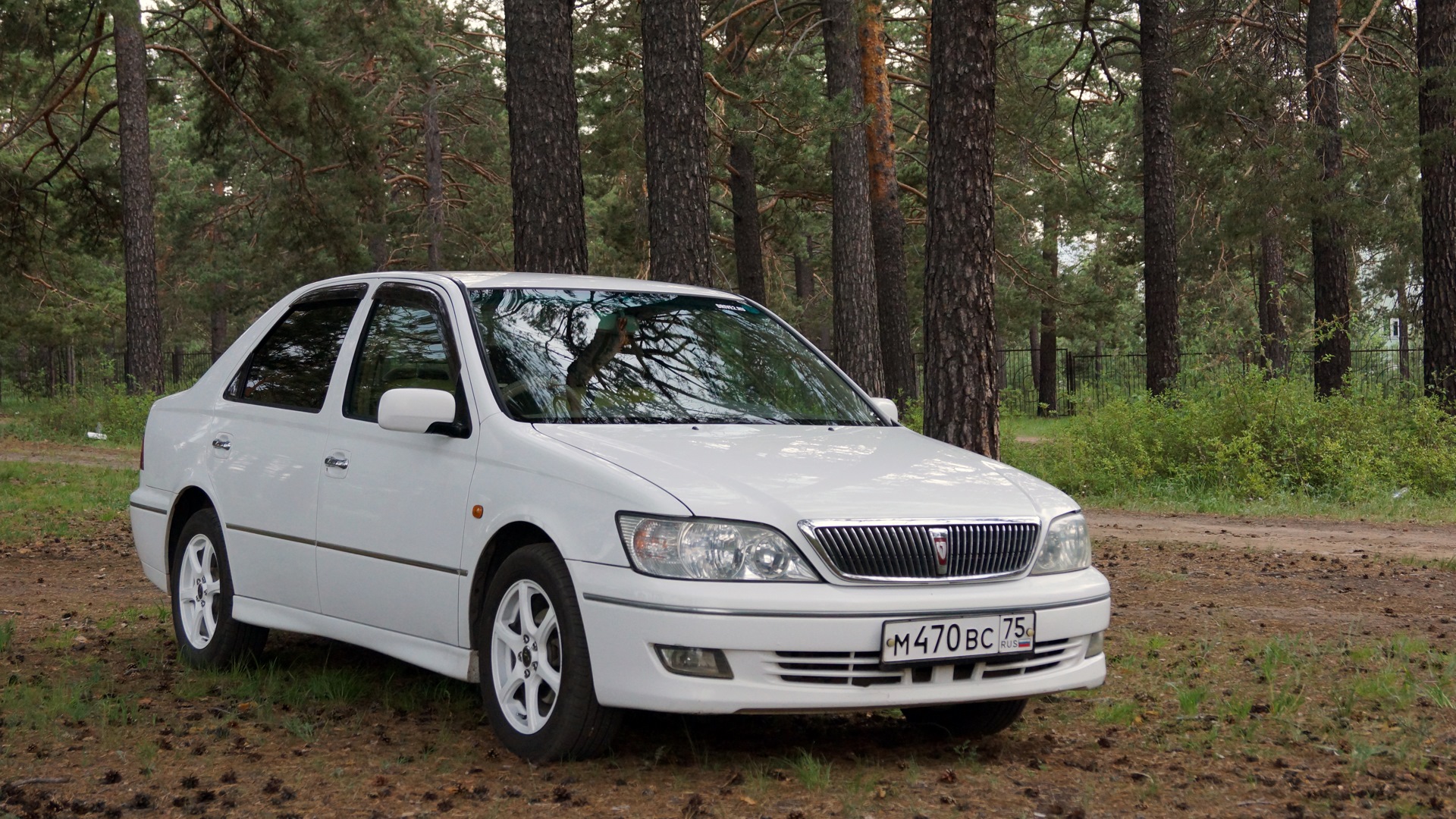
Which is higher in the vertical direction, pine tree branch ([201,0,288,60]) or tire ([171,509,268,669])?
pine tree branch ([201,0,288,60])

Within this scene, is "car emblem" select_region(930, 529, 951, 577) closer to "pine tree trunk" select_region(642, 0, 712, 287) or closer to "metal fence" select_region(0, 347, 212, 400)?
"pine tree trunk" select_region(642, 0, 712, 287)

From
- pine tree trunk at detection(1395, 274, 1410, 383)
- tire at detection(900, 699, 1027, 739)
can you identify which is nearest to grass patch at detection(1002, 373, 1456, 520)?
pine tree trunk at detection(1395, 274, 1410, 383)

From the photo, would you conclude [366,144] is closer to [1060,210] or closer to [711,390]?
[1060,210]

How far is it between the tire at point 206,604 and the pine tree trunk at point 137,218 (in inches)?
770

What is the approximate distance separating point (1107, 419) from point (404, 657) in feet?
39.2

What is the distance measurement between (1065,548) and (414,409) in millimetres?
2279

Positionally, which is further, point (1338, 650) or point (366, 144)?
point (366, 144)

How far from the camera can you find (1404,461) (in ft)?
49.1

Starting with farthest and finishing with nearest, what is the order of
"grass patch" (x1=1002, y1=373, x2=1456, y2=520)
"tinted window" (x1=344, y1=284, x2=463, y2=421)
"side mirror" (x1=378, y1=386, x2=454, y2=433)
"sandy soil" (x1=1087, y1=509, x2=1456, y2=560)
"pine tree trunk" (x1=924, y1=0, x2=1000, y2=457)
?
"grass patch" (x1=1002, y1=373, x2=1456, y2=520) → "sandy soil" (x1=1087, y1=509, x2=1456, y2=560) → "pine tree trunk" (x1=924, y1=0, x2=1000, y2=457) → "tinted window" (x1=344, y1=284, x2=463, y2=421) → "side mirror" (x1=378, y1=386, x2=454, y2=433)

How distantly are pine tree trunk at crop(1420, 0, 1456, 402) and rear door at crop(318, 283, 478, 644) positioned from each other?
45.3ft

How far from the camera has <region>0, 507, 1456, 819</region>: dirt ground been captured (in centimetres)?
441

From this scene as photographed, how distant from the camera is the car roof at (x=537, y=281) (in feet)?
19.3

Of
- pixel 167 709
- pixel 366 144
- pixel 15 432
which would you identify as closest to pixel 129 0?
pixel 366 144

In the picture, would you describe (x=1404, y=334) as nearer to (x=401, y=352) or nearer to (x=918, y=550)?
(x=401, y=352)
